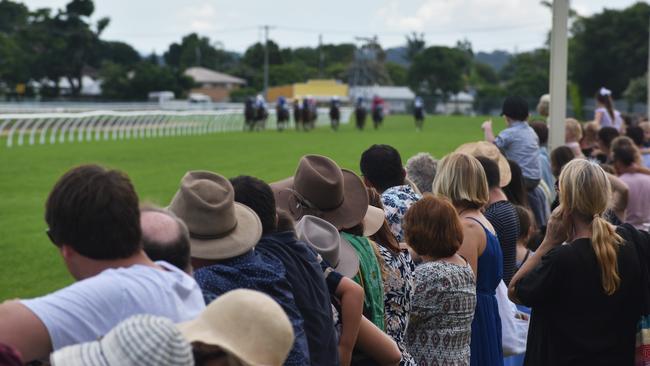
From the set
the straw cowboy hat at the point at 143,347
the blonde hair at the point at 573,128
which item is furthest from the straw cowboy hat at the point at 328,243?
the blonde hair at the point at 573,128

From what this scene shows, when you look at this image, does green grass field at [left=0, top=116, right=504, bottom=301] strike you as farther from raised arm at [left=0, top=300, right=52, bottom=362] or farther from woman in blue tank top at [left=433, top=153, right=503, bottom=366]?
raised arm at [left=0, top=300, right=52, bottom=362]

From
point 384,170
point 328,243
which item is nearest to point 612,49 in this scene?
point 384,170

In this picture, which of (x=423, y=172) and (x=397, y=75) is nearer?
(x=423, y=172)

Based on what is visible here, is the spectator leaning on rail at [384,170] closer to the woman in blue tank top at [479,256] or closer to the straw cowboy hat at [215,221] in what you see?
the woman in blue tank top at [479,256]

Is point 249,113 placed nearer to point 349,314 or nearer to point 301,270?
point 349,314

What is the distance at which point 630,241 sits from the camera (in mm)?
4152

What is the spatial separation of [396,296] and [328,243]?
0.50 m

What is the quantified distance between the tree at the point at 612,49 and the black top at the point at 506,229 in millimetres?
53785

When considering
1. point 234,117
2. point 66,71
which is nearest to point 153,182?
point 234,117

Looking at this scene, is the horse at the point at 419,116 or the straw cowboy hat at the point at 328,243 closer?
the straw cowboy hat at the point at 328,243

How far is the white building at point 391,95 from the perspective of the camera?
285 ft

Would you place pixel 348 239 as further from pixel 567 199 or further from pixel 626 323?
pixel 626 323

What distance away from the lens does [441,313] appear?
13.8ft

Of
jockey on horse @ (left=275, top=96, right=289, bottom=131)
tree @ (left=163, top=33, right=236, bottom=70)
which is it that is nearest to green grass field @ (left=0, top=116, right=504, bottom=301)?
jockey on horse @ (left=275, top=96, right=289, bottom=131)
